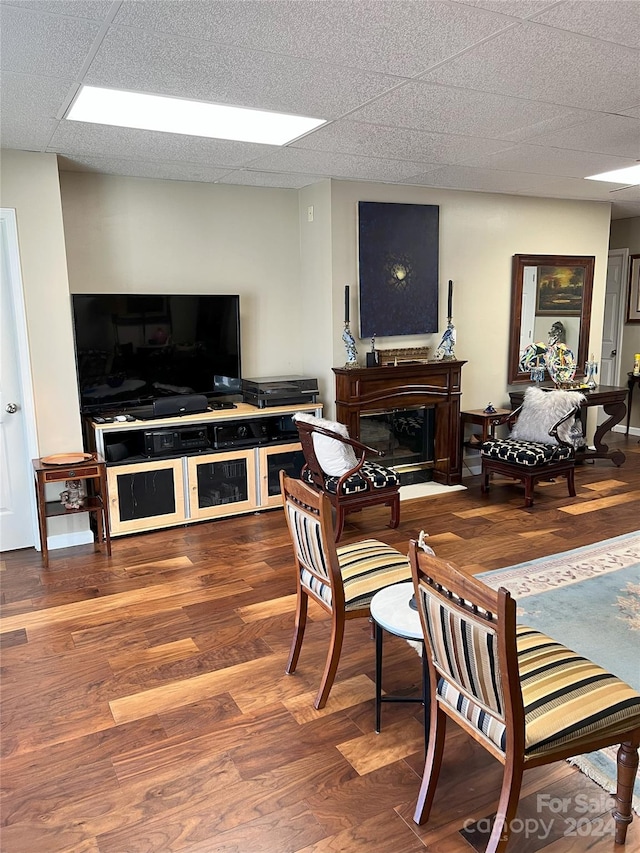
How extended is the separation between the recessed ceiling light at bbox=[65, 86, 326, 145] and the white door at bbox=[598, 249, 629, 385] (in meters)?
5.39

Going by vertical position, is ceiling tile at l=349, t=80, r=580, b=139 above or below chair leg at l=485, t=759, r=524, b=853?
above

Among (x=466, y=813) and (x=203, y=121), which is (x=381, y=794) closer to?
(x=466, y=813)

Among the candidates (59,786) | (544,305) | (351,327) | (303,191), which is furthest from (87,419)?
(544,305)

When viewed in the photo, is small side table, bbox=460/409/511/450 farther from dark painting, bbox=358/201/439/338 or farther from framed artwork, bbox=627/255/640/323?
framed artwork, bbox=627/255/640/323

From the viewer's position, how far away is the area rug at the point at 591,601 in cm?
273

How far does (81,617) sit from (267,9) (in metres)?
2.85

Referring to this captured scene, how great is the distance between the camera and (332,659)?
8.02 feet

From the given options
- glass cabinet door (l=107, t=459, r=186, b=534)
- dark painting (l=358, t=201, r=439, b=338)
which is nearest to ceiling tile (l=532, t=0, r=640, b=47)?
dark painting (l=358, t=201, r=439, b=338)

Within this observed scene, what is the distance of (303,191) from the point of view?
5.25 m

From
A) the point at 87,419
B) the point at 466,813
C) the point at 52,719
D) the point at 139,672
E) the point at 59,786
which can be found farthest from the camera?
the point at 87,419

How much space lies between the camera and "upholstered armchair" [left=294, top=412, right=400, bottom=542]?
421 cm

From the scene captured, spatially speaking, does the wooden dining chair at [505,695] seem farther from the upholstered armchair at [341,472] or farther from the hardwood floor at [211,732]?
the upholstered armchair at [341,472]

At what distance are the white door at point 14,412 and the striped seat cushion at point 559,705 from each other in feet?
10.8

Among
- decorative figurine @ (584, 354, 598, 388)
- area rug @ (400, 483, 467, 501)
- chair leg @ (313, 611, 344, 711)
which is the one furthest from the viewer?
decorative figurine @ (584, 354, 598, 388)
